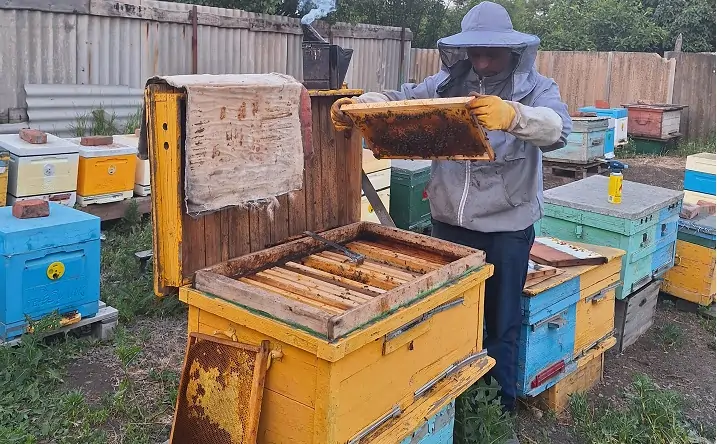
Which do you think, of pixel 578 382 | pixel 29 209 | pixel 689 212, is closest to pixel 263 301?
pixel 29 209

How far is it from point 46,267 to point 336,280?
1789mm

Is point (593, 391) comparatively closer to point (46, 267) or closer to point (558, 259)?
point (558, 259)

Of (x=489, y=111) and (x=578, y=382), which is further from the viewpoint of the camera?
(x=578, y=382)

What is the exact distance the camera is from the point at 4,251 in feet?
10.1

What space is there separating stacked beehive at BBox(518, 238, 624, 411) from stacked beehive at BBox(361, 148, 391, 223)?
1378 millimetres

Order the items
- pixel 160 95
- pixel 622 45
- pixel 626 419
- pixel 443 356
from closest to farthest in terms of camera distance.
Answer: pixel 160 95 → pixel 443 356 → pixel 626 419 → pixel 622 45

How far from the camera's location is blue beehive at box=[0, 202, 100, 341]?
10.2 feet

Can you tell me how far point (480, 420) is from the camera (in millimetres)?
2641

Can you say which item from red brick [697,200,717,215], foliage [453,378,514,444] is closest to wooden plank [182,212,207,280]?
foliage [453,378,514,444]

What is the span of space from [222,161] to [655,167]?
9115 millimetres

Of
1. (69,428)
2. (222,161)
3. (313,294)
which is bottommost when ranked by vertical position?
(69,428)

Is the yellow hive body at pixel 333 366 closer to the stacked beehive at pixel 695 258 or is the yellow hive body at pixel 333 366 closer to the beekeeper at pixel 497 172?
the beekeeper at pixel 497 172

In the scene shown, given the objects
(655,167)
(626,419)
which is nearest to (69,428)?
(626,419)

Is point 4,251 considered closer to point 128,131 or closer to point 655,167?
point 128,131
